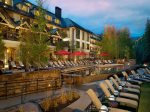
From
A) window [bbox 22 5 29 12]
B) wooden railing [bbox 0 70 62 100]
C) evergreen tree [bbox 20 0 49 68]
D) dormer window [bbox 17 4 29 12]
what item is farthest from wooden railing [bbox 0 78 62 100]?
window [bbox 22 5 29 12]

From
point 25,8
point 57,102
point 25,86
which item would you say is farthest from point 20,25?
point 57,102

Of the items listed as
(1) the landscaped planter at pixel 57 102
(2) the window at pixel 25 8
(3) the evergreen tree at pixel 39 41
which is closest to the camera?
(1) the landscaped planter at pixel 57 102

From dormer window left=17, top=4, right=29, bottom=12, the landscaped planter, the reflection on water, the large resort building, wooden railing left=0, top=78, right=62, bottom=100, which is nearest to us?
the landscaped planter

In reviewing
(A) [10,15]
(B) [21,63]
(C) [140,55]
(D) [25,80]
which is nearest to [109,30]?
(C) [140,55]

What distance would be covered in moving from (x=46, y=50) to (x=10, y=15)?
2073 cm

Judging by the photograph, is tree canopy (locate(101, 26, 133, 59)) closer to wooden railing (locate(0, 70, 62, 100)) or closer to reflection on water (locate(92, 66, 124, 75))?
reflection on water (locate(92, 66, 124, 75))

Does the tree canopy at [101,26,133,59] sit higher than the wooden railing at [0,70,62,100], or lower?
higher

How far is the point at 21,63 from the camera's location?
100ft

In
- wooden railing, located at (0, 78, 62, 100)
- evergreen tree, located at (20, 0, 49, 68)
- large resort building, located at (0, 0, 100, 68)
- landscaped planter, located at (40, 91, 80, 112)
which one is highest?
large resort building, located at (0, 0, 100, 68)

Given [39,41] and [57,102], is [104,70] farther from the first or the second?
[57,102]

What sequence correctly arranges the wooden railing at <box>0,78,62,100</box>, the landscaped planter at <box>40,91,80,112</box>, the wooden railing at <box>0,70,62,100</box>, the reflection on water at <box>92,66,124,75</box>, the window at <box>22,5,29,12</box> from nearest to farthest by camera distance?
the landscaped planter at <box>40,91,80,112</box> < the wooden railing at <box>0,78,62,100</box> < the wooden railing at <box>0,70,62,100</box> < the reflection on water at <box>92,66,124,75</box> < the window at <box>22,5,29,12</box>

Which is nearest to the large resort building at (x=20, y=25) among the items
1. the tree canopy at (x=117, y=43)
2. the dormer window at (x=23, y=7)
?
the dormer window at (x=23, y=7)

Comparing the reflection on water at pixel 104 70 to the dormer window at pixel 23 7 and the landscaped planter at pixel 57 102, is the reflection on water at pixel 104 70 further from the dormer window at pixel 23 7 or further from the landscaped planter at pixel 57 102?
the dormer window at pixel 23 7

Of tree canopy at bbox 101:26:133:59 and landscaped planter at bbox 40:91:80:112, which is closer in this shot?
landscaped planter at bbox 40:91:80:112
